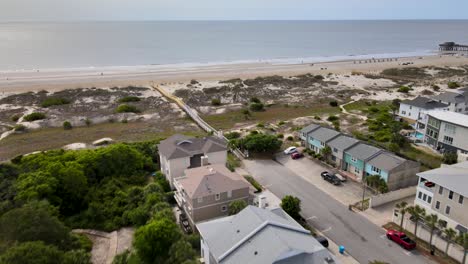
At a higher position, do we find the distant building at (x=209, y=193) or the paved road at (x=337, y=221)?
the distant building at (x=209, y=193)

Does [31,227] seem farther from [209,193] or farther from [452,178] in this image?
[452,178]

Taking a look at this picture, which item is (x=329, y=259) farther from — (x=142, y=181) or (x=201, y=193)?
(x=142, y=181)

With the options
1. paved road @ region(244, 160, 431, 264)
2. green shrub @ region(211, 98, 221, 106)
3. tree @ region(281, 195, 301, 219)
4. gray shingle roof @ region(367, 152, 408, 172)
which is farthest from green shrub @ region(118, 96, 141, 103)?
tree @ region(281, 195, 301, 219)

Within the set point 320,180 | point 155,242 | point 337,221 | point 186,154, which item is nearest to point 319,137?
point 320,180

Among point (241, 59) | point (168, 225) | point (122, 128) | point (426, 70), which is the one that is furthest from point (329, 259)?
point (241, 59)

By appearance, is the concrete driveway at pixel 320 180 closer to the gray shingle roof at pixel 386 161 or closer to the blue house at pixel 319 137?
the blue house at pixel 319 137

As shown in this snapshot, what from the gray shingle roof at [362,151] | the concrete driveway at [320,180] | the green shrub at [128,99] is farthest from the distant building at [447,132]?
the green shrub at [128,99]
